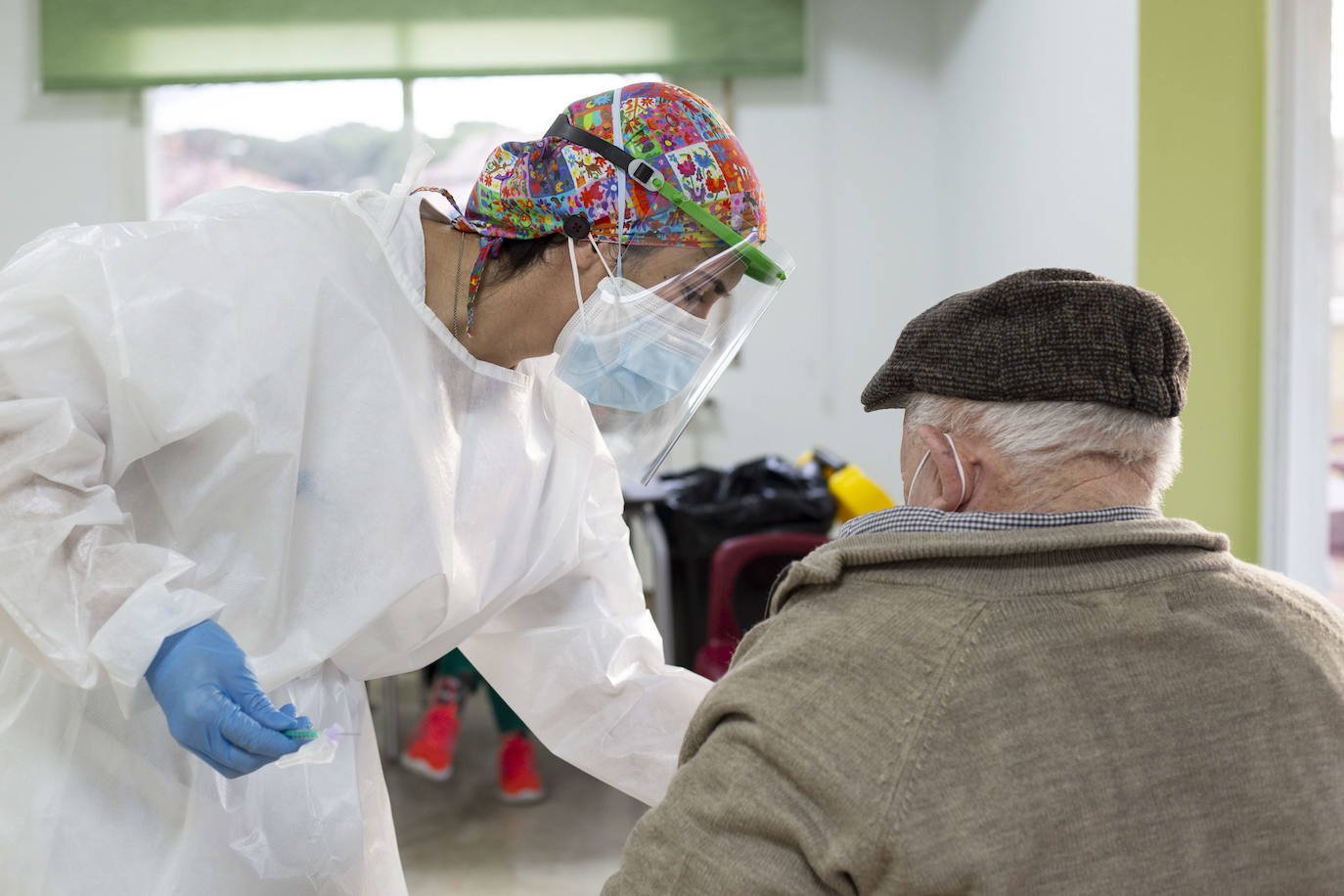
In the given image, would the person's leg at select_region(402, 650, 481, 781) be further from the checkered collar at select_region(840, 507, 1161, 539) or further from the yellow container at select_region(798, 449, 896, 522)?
the checkered collar at select_region(840, 507, 1161, 539)

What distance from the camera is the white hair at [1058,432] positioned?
0.81 metres

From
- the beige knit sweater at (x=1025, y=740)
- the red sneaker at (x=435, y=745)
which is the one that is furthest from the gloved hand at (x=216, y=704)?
the red sneaker at (x=435, y=745)

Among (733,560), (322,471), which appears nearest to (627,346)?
Answer: (322,471)

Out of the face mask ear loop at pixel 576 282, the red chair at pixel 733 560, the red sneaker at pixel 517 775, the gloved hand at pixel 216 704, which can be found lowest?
the red sneaker at pixel 517 775

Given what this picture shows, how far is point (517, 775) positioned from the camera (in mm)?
2910

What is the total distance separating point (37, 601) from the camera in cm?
95

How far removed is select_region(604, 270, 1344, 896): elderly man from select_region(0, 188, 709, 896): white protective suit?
443 millimetres

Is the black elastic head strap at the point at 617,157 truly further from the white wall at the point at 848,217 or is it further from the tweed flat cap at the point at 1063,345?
the white wall at the point at 848,217

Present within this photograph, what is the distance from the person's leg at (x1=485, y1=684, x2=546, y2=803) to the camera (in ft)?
9.49

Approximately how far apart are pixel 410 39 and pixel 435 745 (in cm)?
238

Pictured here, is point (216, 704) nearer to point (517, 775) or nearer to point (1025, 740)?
point (1025, 740)

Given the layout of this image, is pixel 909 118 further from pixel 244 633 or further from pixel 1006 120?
pixel 244 633

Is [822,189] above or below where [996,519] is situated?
above

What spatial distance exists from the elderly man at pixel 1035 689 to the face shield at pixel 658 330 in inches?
15.6
